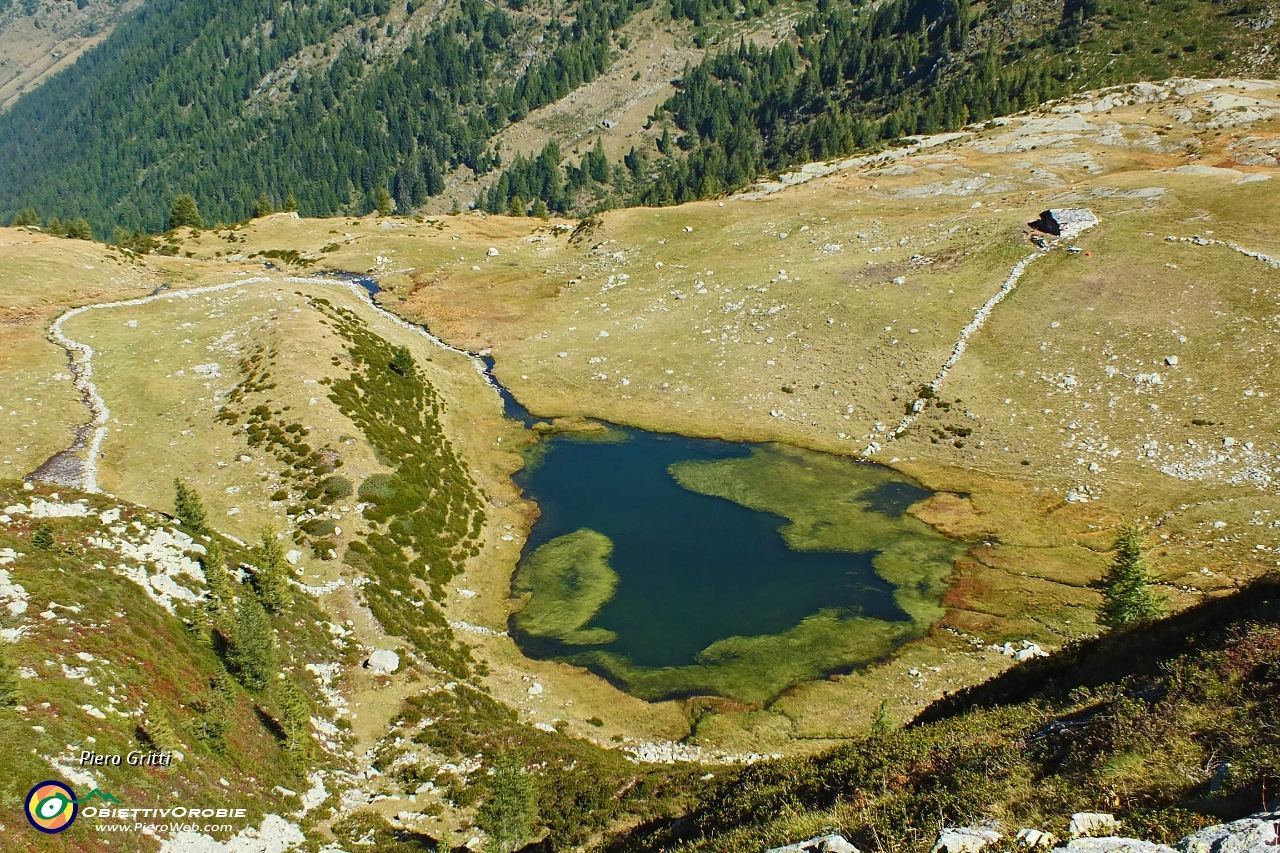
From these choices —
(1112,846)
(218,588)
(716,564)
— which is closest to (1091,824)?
(1112,846)

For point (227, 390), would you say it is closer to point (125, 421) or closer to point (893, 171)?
point (125, 421)

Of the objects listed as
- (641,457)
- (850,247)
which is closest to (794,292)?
(850,247)

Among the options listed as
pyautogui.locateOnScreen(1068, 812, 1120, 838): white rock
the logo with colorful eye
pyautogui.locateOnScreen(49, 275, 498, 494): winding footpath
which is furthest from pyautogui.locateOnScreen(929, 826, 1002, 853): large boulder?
pyautogui.locateOnScreen(49, 275, 498, 494): winding footpath

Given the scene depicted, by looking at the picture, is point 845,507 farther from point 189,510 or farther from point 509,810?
point 189,510

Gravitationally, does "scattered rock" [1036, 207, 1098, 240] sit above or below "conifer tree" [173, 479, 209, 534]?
below

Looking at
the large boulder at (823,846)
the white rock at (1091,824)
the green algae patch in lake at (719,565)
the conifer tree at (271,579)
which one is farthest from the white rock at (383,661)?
the white rock at (1091,824)

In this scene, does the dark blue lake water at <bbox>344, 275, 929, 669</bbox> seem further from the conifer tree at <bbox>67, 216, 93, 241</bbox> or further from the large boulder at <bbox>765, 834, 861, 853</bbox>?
the conifer tree at <bbox>67, 216, 93, 241</bbox>
